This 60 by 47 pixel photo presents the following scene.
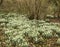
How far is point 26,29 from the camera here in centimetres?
936

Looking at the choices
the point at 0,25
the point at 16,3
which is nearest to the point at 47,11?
the point at 16,3

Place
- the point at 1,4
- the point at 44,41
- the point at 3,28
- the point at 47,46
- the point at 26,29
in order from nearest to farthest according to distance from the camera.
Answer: the point at 47,46 < the point at 44,41 < the point at 26,29 < the point at 3,28 < the point at 1,4

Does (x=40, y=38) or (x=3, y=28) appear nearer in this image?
(x=40, y=38)

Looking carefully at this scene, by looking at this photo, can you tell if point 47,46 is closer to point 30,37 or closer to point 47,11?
point 30,37

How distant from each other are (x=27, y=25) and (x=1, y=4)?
7.34 metres

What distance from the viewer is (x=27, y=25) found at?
399 inches

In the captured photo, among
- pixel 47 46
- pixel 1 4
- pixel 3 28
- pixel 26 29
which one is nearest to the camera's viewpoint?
pixel 47 46

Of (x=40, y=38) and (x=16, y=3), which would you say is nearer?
(x=40, y=38)

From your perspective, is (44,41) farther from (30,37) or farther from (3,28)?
(3,28)

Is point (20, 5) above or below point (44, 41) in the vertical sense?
above

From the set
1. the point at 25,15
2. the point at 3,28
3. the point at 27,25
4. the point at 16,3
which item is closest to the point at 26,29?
the point at 27,25

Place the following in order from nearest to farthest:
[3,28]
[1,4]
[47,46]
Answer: [47,46] < [3,28] < [1,4]

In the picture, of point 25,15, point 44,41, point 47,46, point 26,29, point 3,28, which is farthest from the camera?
point 25,15

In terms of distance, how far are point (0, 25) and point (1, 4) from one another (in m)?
6.52
